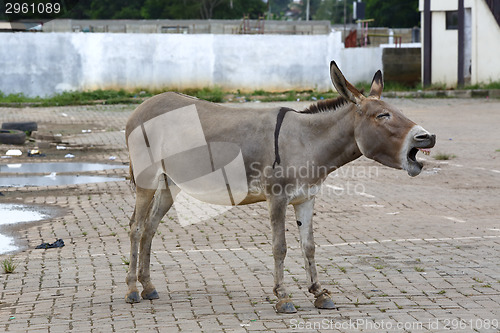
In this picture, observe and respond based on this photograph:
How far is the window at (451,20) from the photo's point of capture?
30.3 meters

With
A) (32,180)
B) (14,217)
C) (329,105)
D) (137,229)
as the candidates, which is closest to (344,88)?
(329,105)

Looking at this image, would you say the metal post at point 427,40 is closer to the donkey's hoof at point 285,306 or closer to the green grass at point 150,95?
the green grass at point 150,95

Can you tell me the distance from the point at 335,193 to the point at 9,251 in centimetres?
555

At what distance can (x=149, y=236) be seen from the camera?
7.02m

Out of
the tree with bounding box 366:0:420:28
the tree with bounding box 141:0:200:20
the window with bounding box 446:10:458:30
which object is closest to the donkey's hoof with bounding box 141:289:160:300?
the window with bounding box 446:10:458:30

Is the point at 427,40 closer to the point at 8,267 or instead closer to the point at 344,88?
the point at 8,267

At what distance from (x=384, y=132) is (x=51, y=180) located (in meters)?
9.32

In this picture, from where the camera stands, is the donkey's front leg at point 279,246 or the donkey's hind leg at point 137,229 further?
the donkey's hind leg at point 137,229

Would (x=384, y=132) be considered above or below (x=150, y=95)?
above

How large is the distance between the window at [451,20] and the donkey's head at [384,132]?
25.4m

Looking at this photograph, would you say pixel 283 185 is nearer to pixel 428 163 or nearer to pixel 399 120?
pixel 399 120

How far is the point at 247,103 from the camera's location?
26844 mm

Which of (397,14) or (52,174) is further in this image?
(397,14)

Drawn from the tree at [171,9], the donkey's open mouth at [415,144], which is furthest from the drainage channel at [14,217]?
the tree at [171,9]
